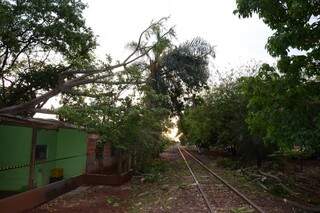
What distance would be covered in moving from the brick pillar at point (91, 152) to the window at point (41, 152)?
290 centimetres

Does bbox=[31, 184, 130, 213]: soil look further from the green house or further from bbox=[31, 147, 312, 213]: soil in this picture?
the green house

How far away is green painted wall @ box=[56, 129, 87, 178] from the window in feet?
4.34

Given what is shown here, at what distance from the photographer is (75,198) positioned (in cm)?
1412

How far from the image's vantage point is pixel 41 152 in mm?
14992

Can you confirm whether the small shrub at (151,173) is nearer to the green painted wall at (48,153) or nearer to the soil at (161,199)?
the soil at (161,199)

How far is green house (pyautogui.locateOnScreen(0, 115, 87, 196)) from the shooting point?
12.6m

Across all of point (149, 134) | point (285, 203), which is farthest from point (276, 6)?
point (149, 134)

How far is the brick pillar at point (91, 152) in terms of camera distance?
18.1 meters

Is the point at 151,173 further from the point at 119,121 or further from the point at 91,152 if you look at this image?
the point at 119,121

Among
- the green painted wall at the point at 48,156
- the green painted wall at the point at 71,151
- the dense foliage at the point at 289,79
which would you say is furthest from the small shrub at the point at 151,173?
the dense foliage at the point at 289,79

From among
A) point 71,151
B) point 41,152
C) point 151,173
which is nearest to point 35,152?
point 41,152

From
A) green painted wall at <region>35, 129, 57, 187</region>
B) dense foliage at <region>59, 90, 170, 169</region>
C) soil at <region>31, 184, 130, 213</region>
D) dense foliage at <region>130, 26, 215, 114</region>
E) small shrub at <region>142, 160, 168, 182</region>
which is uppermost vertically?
dense foliage at <region>130, 26, 215, 114</region>

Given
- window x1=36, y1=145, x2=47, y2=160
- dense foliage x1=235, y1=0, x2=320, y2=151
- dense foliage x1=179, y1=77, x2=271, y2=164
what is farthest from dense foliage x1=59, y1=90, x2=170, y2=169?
dense foliage x1=235, y1=0, x2=320, y2=151

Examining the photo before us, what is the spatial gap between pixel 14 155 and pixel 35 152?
701 millimetres
